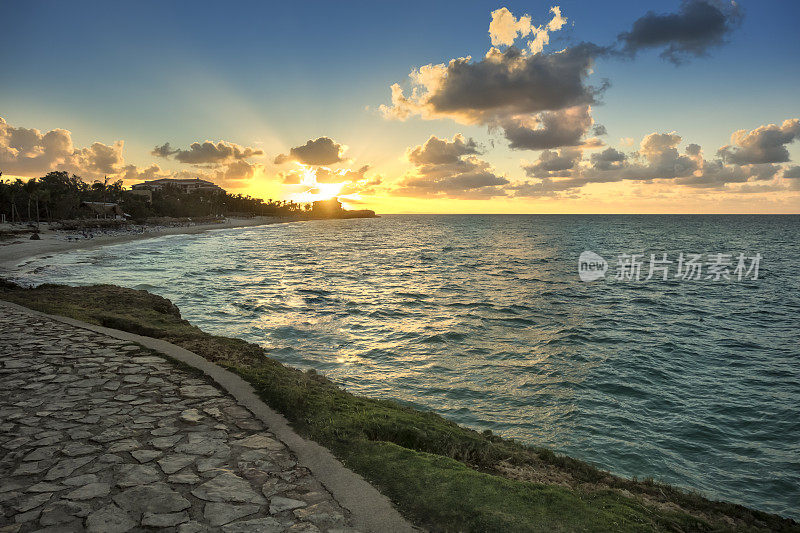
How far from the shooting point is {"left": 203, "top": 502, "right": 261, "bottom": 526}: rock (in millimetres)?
Answer: 4074

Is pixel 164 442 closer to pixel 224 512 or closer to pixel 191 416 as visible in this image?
pixel 191 416

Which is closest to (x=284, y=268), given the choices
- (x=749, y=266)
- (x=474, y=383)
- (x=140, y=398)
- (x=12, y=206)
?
(x=474, y=383)

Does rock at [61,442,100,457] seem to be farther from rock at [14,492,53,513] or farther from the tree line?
the tree line

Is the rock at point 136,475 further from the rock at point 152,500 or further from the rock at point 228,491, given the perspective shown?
the rock at point 228,491

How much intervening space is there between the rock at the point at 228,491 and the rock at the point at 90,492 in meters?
0.90

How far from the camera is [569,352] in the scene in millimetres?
17125

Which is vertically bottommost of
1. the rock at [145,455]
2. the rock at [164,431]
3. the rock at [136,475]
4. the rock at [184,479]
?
the rock at [164,431]

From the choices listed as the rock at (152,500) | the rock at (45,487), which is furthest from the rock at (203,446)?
the rock at (45,487)

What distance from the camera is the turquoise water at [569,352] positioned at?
10.1 meters

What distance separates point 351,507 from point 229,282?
1184 inches

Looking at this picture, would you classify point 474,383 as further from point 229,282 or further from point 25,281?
point 25,281

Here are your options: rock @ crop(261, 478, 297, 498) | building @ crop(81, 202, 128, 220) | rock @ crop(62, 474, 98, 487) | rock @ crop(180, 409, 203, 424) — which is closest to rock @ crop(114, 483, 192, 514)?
rock @ crop(62, 474, 98, 487)

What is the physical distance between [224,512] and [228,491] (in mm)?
379

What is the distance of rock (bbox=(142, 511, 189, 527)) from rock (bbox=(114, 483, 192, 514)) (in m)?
0.06
